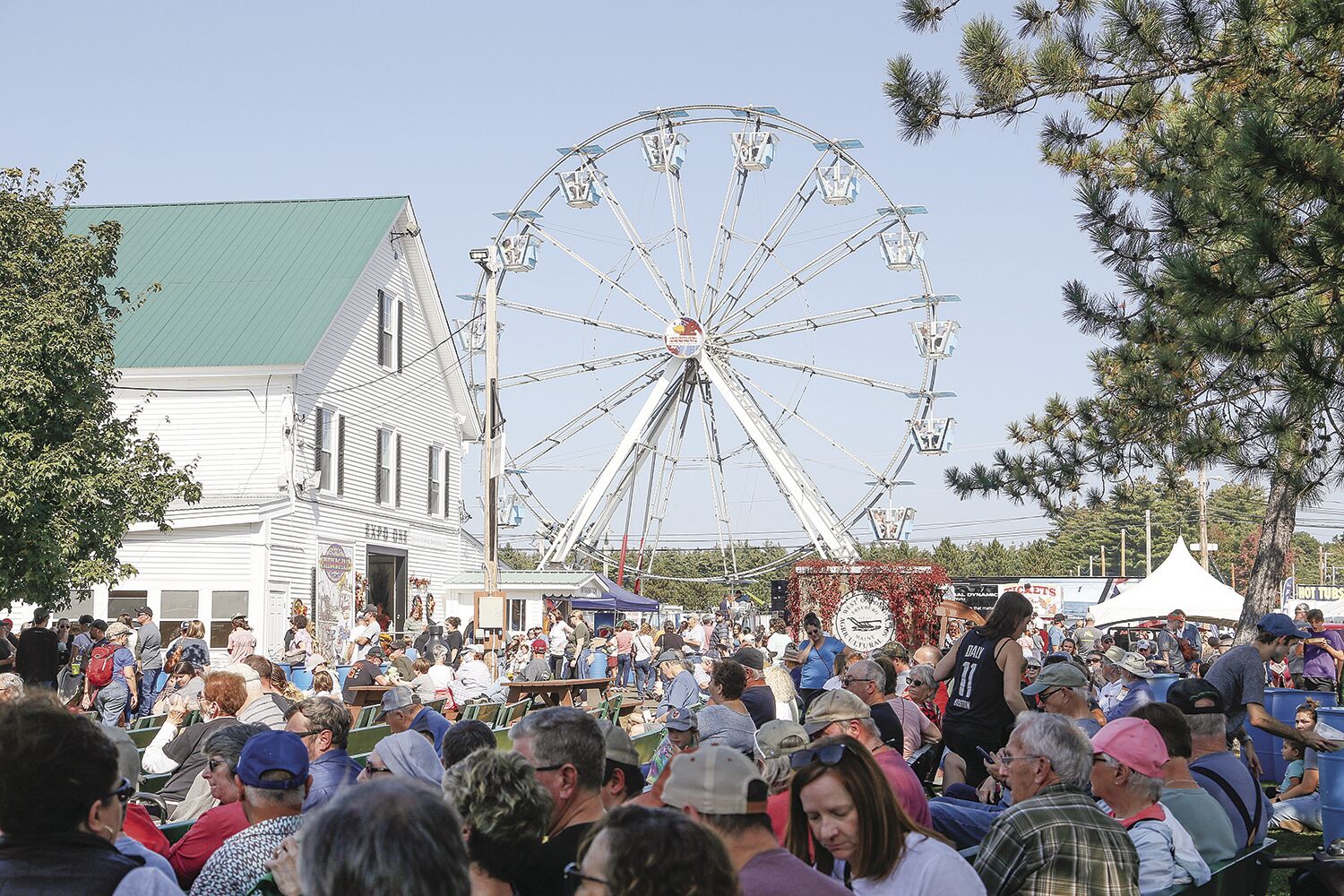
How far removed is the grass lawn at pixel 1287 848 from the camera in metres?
8.58

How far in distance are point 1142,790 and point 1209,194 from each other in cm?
466

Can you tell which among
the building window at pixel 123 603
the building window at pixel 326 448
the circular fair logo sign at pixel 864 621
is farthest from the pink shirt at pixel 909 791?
the building window at pixel 326 448

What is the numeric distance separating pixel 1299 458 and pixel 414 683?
32.3ft

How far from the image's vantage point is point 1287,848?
9.18m

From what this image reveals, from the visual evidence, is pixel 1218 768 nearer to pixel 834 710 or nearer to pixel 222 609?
pixel 834 710

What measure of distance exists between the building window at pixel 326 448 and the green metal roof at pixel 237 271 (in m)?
2.03

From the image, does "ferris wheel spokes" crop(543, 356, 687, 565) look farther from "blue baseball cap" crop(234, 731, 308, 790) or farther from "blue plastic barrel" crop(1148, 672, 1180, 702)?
"blue baseball cap" crop(234, 731, 308, 790)

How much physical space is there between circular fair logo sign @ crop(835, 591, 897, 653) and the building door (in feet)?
33.6

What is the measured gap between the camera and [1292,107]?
8227 mm

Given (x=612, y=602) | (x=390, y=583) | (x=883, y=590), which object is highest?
(x=390, y=583)

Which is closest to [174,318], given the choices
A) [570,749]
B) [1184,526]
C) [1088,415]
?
[1088,415]

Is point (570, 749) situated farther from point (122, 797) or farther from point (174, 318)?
point (174, 318)

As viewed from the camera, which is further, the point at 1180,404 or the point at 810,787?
the point at 1180,404

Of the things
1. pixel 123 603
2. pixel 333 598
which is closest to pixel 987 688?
pixel 123 603
